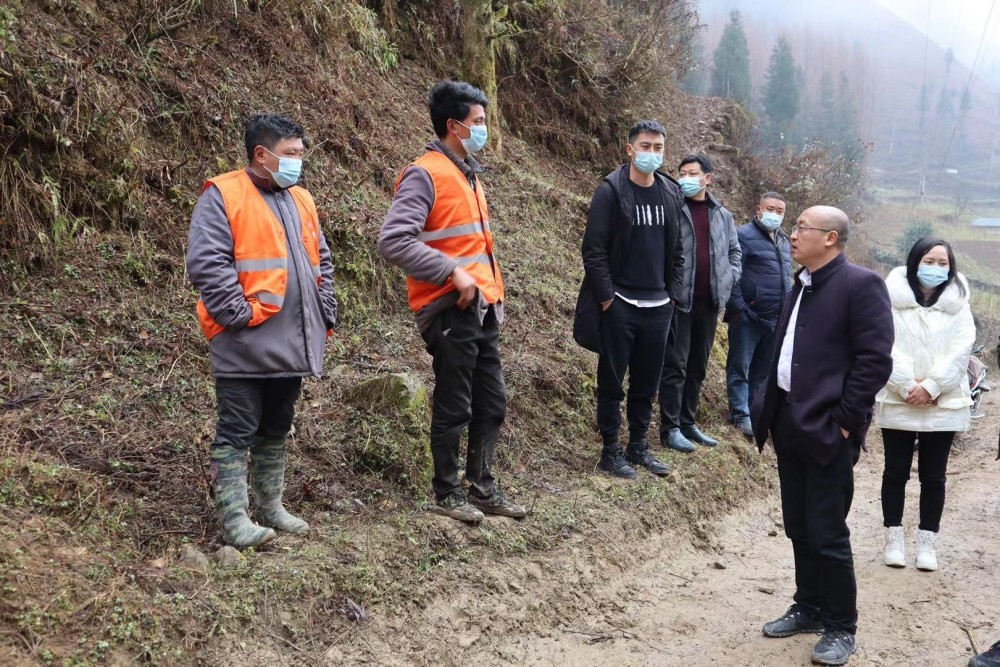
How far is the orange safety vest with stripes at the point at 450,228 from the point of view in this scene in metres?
4.08

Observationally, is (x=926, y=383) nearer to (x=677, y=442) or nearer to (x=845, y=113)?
(x=677, y=442)

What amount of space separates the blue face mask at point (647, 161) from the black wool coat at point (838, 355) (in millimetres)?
1897

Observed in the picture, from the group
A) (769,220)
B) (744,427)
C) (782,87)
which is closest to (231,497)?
(744,427)

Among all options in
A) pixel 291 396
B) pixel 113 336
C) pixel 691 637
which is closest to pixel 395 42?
pixel 113 336

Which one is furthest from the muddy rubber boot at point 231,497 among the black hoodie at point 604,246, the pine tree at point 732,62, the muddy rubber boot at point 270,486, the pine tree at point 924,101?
the pine tree at point 924,101

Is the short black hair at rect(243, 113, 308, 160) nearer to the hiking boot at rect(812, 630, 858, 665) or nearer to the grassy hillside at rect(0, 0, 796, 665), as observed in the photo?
the grassy hillside at rect(0, 0, 796, 665)

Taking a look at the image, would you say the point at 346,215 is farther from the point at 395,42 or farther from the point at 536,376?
the point at 395,42

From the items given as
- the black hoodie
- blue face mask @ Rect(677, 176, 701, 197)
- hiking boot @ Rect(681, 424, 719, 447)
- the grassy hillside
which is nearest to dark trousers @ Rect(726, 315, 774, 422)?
the grassy hillside

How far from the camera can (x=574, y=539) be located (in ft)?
15.2

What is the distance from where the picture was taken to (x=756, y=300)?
6.82 m

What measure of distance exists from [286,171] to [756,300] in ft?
15.1

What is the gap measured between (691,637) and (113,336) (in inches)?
150

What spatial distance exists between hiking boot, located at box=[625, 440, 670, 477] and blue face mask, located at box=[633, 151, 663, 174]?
6.61 feet

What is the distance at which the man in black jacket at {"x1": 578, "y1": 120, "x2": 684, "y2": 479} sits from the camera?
5316 mm
